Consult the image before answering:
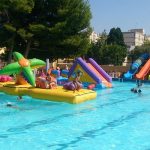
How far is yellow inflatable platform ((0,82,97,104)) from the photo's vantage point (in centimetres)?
1261

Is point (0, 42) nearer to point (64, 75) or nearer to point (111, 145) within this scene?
point (64, 75)

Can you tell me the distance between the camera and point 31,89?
547 inches

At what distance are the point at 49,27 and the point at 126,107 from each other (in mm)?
14696

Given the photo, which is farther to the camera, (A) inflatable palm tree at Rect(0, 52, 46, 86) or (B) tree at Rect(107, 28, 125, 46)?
(B) tree at Rect(107, 28, 125, 46)

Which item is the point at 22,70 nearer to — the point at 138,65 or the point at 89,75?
the point at 89,75

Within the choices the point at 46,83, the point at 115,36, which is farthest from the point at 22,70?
the point at 115,36

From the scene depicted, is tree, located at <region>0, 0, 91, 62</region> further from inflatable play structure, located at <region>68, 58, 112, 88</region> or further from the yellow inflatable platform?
the yellow inflatable platform

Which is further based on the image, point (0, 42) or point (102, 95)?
point (0, 42)

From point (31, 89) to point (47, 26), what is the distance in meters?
12.9

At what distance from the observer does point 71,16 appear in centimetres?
2588

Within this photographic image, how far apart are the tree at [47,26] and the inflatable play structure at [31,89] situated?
9.65m

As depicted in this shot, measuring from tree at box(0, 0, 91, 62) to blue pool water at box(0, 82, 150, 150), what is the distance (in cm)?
1224

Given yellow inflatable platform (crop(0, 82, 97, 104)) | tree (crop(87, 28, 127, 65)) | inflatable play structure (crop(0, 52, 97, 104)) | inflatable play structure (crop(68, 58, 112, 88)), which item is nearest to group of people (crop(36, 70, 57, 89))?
inflatable play structure (crop(0, 52, 97, 104))

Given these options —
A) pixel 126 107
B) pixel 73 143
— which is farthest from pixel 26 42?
pixel 73 143
